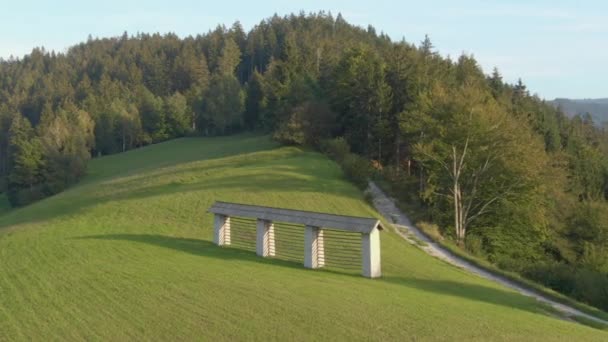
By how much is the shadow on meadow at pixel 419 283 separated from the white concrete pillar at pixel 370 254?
0.97ft

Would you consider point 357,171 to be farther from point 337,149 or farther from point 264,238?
point 264,238

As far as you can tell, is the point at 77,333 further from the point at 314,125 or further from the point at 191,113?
the point at 191,113

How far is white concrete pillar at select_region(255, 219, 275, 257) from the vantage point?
20750 millimetres

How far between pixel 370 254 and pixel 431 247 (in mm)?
10674

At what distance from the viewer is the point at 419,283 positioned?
703 inches

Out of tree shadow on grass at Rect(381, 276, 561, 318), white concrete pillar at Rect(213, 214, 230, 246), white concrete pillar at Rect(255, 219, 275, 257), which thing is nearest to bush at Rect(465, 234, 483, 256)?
tree shadow on grass at Rect(381, 276, 561, 318)

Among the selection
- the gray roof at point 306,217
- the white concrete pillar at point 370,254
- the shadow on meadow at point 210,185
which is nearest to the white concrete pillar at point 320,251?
the gray roof at point 306,217

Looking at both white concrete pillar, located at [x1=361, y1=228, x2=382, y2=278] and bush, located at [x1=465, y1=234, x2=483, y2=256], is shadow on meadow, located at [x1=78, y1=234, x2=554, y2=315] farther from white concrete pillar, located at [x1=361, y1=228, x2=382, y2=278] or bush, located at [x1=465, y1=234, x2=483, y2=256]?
bush, located at [x1=465, y1=234, x2=483, y2=256]

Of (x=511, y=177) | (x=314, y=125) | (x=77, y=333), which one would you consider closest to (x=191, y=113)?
(x=314, y=125)

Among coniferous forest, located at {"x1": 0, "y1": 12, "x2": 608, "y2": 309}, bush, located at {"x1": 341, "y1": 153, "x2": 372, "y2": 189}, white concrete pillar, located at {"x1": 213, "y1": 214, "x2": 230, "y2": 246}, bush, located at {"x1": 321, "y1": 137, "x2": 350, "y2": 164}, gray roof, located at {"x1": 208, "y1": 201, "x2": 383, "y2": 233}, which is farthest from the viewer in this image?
bush, located at {"x1": 321, "y1": 137, "x2": 350, "y2": 164}

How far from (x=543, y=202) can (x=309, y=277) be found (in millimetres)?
25577

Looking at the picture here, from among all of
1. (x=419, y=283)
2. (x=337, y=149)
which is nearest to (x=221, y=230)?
(x=419, y=283)

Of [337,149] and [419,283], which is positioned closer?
[419,283]

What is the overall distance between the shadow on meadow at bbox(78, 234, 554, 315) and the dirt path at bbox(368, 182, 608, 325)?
4.03ft
